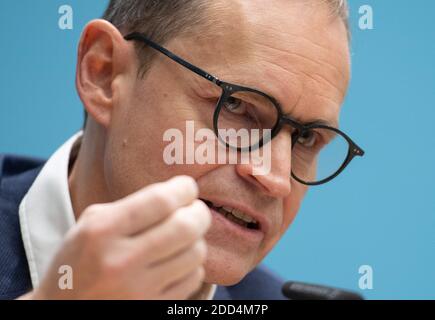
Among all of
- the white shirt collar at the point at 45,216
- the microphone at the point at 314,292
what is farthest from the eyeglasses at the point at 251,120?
the white shirt collar at the point at 45,216

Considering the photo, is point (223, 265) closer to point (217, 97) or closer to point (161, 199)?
point (217, 97)

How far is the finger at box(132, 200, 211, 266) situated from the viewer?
0.64 m

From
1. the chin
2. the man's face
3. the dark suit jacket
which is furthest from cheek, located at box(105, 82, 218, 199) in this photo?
the dark suit jacket

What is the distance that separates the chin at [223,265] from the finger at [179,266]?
1.32 feet

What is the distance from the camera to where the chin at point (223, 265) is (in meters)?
1.09

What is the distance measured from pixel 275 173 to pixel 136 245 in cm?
47

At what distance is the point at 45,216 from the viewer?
127 cm

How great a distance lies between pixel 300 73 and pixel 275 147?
145 millimetres

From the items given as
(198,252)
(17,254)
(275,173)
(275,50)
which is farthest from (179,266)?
(17,254)

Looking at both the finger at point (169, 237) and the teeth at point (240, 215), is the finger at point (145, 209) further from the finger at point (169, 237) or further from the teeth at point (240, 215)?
the teeth at point (240, 215)

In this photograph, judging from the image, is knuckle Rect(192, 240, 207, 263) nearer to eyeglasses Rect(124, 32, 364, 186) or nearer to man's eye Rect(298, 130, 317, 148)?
eyeglasses Rect(124, 32, 364, 186)

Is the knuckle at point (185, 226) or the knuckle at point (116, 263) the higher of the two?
the knuckle at point (185, 226)

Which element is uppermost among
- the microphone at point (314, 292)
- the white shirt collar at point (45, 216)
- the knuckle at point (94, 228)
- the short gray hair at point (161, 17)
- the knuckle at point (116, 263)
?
the short gray hair at point (161, 17)
